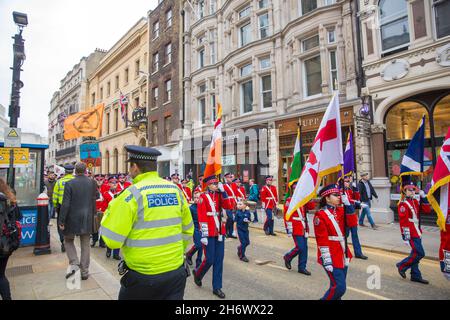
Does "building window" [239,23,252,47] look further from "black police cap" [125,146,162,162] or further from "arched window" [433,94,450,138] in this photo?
"black police cap" [125,146,162,162]

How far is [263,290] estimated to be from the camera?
4844mm

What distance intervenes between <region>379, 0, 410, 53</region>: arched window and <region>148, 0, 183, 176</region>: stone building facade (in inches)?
603

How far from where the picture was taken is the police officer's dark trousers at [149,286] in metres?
2.42

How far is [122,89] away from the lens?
30984 mm

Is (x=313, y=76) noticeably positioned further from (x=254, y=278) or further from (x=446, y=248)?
(x=254, y=278)

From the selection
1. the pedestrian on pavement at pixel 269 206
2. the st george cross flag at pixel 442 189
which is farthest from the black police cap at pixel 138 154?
the pedestrian on pavement at pixel 269 206

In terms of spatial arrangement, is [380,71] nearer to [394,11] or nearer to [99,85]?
[394,11]

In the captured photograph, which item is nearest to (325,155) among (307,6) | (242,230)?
(242,230)

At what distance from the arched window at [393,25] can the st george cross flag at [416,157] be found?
7.31 meters

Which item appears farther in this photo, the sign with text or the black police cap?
the sign with text

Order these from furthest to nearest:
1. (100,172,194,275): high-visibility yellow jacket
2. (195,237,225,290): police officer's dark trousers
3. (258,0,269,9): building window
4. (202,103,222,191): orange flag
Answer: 1. (258,0,269,9): building window
2. (202,103,222,191): orange flag
3. (195,237,225,290): police officer's dark trousers
4. (100,172,194,275): high-visibility yellow jacket

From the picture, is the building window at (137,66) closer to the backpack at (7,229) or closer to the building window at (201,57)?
the building window at (201,57)

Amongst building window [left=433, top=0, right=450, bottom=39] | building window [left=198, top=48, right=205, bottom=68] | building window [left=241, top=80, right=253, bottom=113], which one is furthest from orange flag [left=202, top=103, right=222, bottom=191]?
building window [left=198, top=48, right=205, bottom=68]

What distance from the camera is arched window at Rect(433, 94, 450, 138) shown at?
1032 cm
